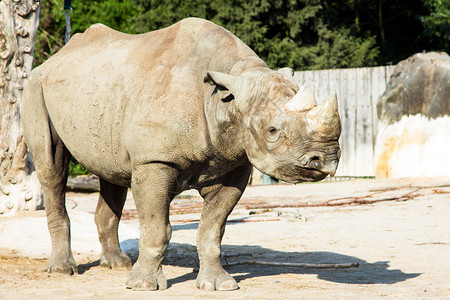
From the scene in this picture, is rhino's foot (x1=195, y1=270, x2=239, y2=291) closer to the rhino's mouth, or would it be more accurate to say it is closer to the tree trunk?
the rhino's mouth

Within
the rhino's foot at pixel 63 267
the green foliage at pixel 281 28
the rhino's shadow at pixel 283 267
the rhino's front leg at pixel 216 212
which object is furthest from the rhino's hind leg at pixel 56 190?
the green foliage at pixel 281 28

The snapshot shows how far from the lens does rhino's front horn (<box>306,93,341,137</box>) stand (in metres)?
4.67

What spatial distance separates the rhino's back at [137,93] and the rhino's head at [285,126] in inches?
16.5

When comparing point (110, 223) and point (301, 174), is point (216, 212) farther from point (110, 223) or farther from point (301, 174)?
point (110, 223)

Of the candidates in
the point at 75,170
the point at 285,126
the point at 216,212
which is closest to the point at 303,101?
the point at 285,126

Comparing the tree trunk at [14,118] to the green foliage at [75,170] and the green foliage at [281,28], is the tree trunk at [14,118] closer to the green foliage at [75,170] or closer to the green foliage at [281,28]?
the green foliage at [75,170]

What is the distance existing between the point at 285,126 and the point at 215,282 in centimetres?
153

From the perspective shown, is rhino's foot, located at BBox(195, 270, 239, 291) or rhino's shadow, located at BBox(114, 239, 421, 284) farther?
rhino's shadow, located at BBox(114, 239, 421, 284)

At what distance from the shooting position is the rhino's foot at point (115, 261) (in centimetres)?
698

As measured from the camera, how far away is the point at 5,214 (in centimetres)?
874

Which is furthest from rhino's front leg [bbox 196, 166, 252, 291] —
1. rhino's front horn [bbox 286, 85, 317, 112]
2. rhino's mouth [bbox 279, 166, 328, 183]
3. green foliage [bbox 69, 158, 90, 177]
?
green foliage [bbox 69, 158, 90, 177]

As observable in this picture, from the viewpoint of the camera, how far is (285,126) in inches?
193

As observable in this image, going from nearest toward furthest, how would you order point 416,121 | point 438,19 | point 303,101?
1. point 303,101
2. point 416,121
3. point 438,19

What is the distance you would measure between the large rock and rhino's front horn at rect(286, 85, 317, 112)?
9.66 m
